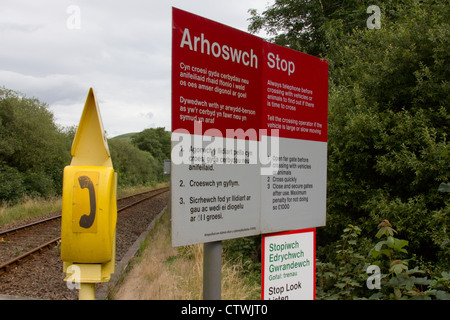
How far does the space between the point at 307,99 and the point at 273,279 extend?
1487 millimetres

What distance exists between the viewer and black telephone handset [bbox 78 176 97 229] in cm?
230

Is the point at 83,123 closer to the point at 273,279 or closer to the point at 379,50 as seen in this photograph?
the point at 273,279

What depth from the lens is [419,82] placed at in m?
6.15

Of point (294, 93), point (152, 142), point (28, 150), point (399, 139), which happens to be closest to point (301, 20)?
point (399, 139)

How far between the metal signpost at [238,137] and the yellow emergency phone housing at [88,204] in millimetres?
502

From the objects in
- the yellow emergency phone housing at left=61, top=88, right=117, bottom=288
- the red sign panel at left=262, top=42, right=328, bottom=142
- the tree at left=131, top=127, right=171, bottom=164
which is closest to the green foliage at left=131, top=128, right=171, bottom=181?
the tree at left=131, top=127, right=171, bottom=164

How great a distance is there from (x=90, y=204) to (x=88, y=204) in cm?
1

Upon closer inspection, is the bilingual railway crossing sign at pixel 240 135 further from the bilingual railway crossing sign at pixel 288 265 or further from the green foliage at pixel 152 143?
the green foliage at pixel 152 143

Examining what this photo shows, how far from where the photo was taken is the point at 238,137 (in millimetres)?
2486

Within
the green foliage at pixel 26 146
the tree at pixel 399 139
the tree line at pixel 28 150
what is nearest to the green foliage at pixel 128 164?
the tree line at pixel 28 150

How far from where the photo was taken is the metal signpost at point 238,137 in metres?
2.19

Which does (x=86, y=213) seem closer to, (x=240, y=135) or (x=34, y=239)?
(x=240, y=135)

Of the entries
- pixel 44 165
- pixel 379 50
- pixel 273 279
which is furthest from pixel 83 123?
pixel 44 165

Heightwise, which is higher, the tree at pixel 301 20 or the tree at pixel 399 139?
the tree at pixel 301 20
